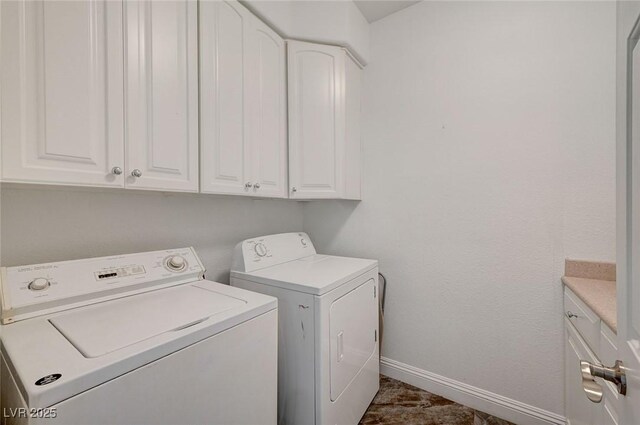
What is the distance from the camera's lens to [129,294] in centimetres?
113

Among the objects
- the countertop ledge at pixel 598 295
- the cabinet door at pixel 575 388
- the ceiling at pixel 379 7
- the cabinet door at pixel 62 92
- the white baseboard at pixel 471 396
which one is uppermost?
the ceiling at pixel 379 7

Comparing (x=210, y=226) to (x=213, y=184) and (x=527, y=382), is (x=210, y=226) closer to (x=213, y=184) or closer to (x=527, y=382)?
(x=213, y=184)

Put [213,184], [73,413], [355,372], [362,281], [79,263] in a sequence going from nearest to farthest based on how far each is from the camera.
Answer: [73,413], [79,263], [213,184], [355,372], [362,281]

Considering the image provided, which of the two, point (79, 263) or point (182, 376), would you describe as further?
point (79, 263)

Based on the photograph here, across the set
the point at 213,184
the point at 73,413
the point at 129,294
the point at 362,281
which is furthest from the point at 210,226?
the point at 73,413

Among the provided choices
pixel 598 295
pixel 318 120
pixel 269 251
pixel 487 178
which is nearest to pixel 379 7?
pixel 318 120

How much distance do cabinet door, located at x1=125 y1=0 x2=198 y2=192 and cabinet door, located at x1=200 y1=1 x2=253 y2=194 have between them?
0.15ft

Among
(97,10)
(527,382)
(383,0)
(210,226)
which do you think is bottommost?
(527,382)

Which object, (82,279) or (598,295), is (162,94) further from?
(598,295)

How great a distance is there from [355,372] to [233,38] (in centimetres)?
201

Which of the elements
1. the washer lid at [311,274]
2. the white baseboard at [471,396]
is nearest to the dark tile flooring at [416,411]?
the white baseboard at [471,396]

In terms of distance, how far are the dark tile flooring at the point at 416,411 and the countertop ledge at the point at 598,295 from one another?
985 mm

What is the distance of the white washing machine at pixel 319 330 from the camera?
1292 millimetres

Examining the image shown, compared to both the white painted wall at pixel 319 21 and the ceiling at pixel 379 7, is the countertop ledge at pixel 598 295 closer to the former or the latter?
the white painted wall at pixel 319 21
